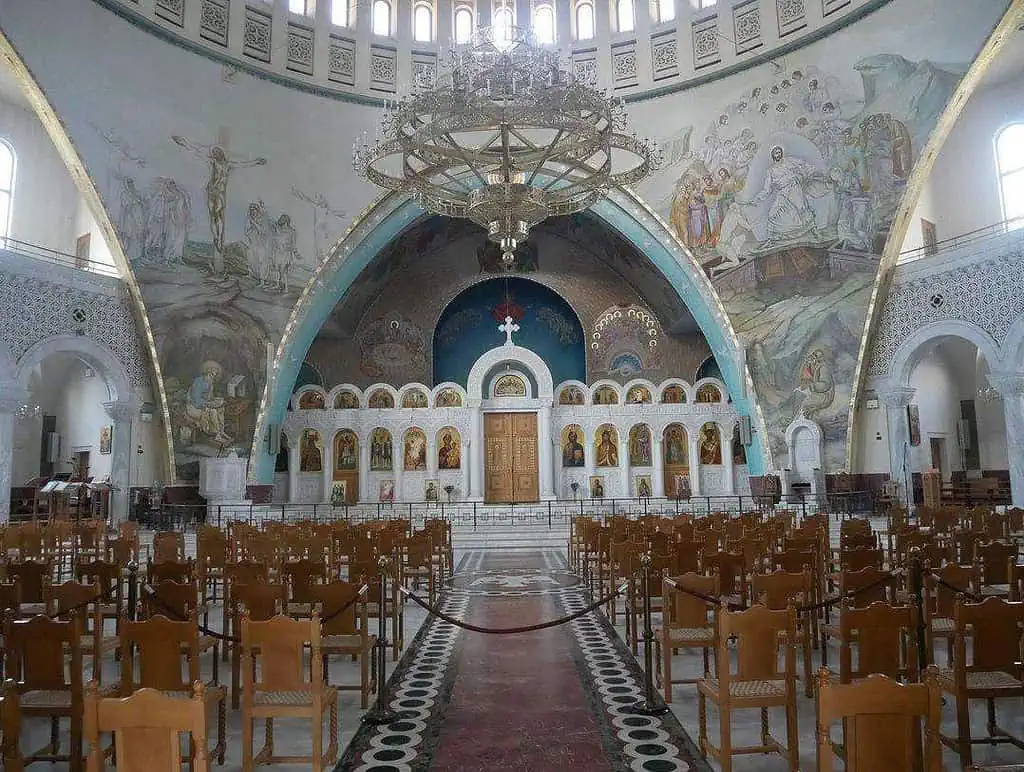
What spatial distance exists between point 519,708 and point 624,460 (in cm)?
2139

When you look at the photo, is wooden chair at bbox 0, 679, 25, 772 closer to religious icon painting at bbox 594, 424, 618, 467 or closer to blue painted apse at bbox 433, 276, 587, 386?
religious icon painting at bbox 594, 424, 618, 467

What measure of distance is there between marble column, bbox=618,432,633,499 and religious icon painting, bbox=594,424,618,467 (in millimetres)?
217

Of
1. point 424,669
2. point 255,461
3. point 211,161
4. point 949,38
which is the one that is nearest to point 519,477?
point 255,461

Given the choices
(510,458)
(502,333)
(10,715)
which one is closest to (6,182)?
(502,333)

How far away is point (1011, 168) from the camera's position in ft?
69.1

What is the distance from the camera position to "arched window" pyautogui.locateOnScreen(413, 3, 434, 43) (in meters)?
23.7

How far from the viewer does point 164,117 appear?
19.9 m

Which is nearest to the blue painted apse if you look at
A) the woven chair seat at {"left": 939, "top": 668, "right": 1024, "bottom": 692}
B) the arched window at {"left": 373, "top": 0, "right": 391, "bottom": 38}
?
the arched window at {"left": 373, "top": 0, "right": 391, "bottom": 38}

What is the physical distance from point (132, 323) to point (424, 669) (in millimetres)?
17187

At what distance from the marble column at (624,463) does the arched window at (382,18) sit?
1463 centimetres

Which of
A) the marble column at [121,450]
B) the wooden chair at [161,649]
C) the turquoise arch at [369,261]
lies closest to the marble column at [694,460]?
the turquoise arch at [369,261]

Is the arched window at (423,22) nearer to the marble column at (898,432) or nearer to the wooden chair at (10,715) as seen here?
the marble column at (898,432)

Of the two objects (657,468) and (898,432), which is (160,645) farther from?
(657,468)

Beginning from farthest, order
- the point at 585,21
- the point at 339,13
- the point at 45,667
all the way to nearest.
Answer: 1. the point at 585,21
2. the point at 339,13
3. the point at 45,667
